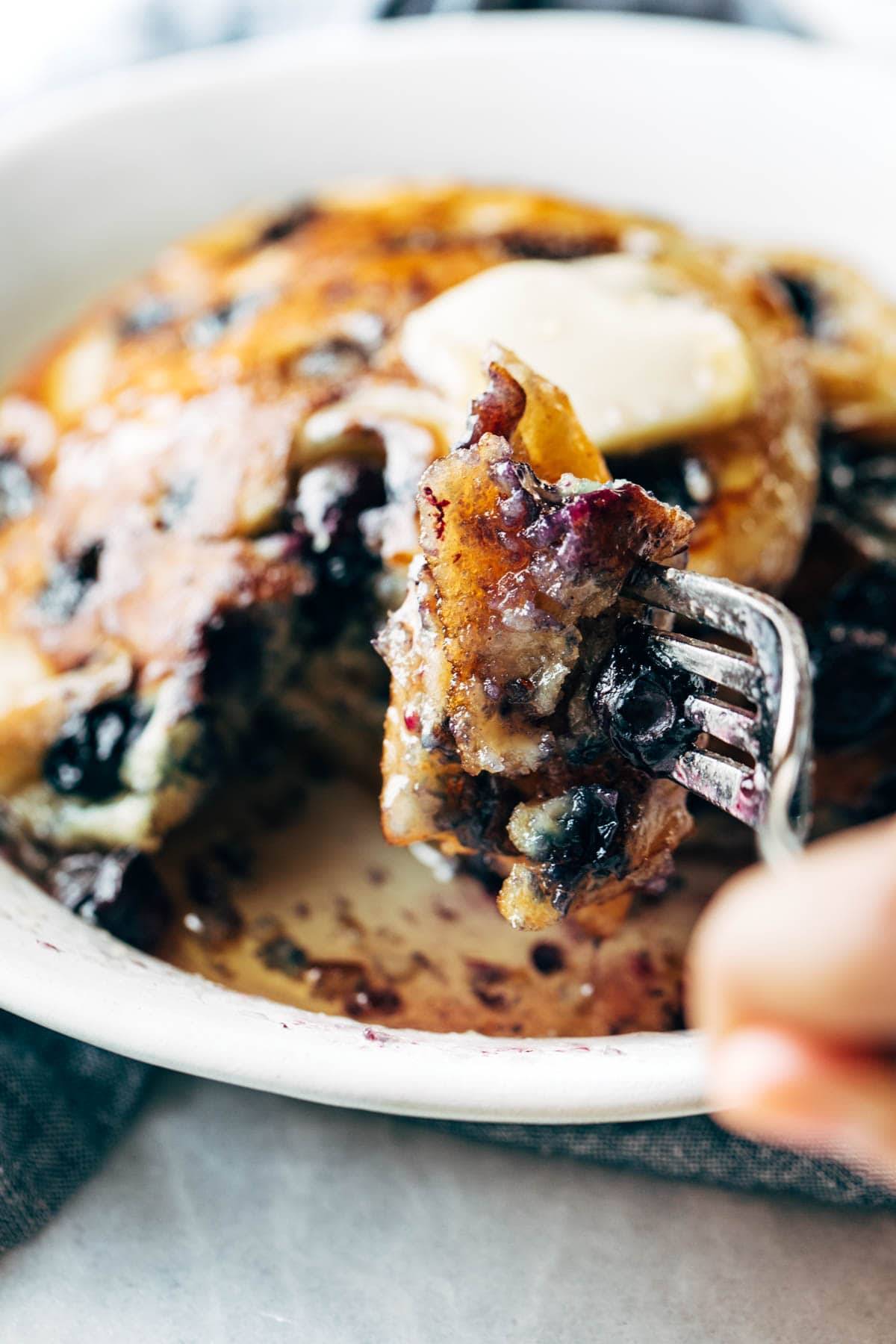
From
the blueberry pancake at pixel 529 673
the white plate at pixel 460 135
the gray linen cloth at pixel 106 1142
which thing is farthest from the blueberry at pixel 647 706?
the white plate at pixel 460 135

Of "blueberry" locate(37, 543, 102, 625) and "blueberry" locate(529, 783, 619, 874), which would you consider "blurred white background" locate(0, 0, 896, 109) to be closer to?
"blueberry" locate(37, 543, 102, 625)

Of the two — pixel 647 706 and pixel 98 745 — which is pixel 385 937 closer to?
pixel 98 745

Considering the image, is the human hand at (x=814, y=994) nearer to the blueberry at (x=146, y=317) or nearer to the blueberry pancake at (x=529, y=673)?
the blueberry pancake at (x=529, y=673)

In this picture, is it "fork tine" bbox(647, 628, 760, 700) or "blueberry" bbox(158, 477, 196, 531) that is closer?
"fork tine" bbox(647, 628, 760, 700)

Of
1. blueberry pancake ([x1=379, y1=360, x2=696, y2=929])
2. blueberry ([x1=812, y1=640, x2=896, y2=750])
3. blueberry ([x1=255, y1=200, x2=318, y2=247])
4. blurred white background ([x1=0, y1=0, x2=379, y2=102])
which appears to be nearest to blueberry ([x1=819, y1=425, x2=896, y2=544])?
blueberry ([x1=812, y1=640, x2=896, y2=750])

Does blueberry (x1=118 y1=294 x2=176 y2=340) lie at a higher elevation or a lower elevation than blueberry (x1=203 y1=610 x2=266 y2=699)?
higher

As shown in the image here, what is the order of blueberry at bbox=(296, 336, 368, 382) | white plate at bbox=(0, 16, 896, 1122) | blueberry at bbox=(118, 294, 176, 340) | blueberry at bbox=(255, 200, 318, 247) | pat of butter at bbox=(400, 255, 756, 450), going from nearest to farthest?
pat of butter at bbox=(400, 255, 756, 450) → blueberry at bbox=(296, 336, 368, 382) → blueberry at bbox=(118, 294, 176, 340) → blueberry at bbox=(255, 200, 318, 247) → white plate at bbox=(0, 16, 896, 1122)

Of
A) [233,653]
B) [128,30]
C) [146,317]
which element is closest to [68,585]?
[233,653]
